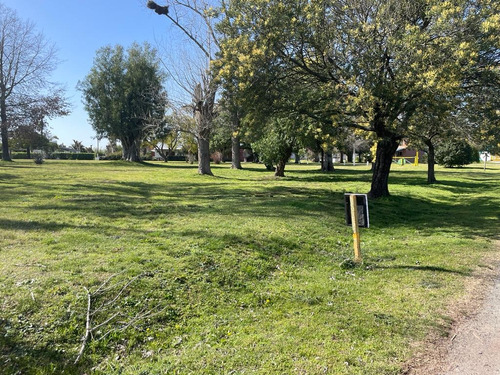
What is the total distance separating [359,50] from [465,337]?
8796mm

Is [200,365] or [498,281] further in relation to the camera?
[498,281]

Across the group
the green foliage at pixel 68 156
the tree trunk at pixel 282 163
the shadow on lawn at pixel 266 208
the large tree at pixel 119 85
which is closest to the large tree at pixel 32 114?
the shadow on lawn at pixel 266 208

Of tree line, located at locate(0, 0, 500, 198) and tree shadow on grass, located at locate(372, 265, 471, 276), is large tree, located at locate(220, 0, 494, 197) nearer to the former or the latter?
tree line, located at locate(0, 0, 500, 198)

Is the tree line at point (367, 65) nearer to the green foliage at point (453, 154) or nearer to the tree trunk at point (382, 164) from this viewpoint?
the tree trunk at point (382, 164)

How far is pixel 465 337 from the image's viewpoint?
3.90 meters

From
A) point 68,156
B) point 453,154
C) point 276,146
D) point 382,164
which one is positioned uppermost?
point 68,156

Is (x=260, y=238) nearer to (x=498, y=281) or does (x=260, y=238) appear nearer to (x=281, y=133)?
(x=498, y=281)

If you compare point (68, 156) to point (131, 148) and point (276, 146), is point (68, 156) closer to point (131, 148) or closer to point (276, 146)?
point (131, 148)

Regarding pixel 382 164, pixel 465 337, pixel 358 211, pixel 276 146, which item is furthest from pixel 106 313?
pixel 276 146

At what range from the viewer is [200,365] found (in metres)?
3.37

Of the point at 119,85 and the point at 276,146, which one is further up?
the point at 119,85

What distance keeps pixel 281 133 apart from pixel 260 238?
16.3 metres

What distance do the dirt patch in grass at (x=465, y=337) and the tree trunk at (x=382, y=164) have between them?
8826mm

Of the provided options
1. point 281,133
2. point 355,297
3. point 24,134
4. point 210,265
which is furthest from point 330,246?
point 24,134
